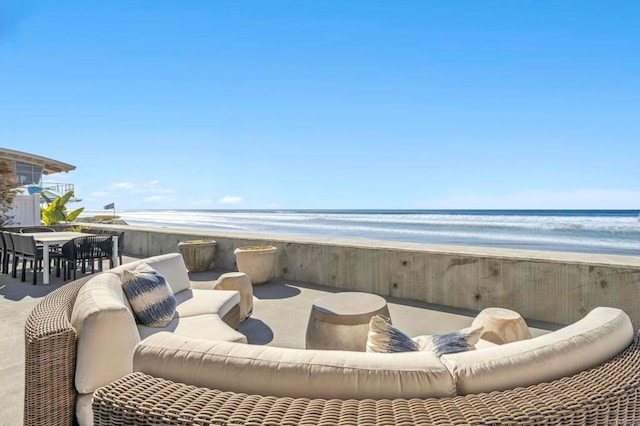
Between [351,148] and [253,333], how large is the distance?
18387mm

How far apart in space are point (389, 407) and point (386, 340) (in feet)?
1.73

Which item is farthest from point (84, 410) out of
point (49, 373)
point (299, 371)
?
point (299, 371)

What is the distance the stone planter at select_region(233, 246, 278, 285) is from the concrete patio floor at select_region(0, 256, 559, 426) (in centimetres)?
18

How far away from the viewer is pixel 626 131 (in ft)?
57.2

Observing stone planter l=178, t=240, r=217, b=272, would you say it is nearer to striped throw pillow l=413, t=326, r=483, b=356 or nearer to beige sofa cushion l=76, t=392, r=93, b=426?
beige sofa cushion l=76, t=392, r=93, b=426

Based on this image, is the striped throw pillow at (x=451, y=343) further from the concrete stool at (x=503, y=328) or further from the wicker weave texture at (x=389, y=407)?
the concrete stool at (x=503, y=328)

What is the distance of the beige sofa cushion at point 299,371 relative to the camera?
110 cm

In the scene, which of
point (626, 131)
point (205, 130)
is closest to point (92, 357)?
point (205, 130)

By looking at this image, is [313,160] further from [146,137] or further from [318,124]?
[146,137]

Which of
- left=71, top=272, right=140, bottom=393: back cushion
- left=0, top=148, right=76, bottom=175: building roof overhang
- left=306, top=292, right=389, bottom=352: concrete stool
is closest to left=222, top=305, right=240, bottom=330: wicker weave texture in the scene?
left=306, top=292, right=389, bottom=352: concrete stool

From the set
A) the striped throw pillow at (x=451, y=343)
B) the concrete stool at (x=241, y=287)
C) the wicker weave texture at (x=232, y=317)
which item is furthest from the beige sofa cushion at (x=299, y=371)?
the concrete stool at (x=241, y=287)

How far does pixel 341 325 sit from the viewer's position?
2699 mm

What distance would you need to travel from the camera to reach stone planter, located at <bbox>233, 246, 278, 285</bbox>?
5.78 m

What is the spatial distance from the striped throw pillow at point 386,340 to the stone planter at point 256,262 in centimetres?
442
